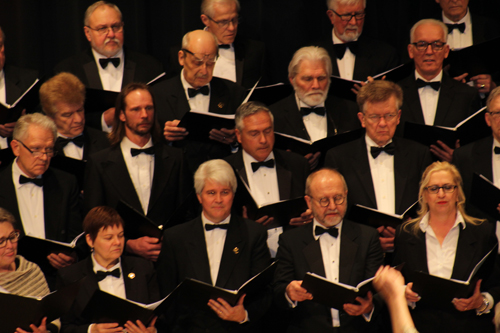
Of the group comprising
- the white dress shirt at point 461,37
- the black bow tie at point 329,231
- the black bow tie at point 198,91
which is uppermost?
the white dress shirt at point 461,37

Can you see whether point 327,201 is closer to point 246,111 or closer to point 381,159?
point 381,159

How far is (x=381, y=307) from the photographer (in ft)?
13.3

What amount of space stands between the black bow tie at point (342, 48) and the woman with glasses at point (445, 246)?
5.13 feet

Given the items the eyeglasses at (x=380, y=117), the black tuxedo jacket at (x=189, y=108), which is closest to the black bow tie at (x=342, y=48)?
the black tuxedo jacket at (x=189, y=108)

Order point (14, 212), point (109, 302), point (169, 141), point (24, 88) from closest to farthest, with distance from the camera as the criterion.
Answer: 1. point (109, 302)
2. point (14, 212)
3. point (169, 141)
4. point (24, 88)

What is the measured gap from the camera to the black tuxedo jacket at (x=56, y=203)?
4.38 m

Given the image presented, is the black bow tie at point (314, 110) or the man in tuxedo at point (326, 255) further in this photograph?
the black bow tie at point (314, 110)

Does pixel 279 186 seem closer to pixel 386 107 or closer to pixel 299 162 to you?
pixel 299 162

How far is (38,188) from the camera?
4426mm

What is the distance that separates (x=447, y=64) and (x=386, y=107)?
93cm

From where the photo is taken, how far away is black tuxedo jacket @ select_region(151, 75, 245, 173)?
15.8 feet

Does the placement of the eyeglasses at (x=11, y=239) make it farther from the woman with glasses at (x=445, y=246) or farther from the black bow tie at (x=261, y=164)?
the woman with glasses at (x=445, y=246)

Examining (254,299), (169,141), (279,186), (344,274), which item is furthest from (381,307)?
(169,141)

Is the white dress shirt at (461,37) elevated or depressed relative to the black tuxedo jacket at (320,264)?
elevated
